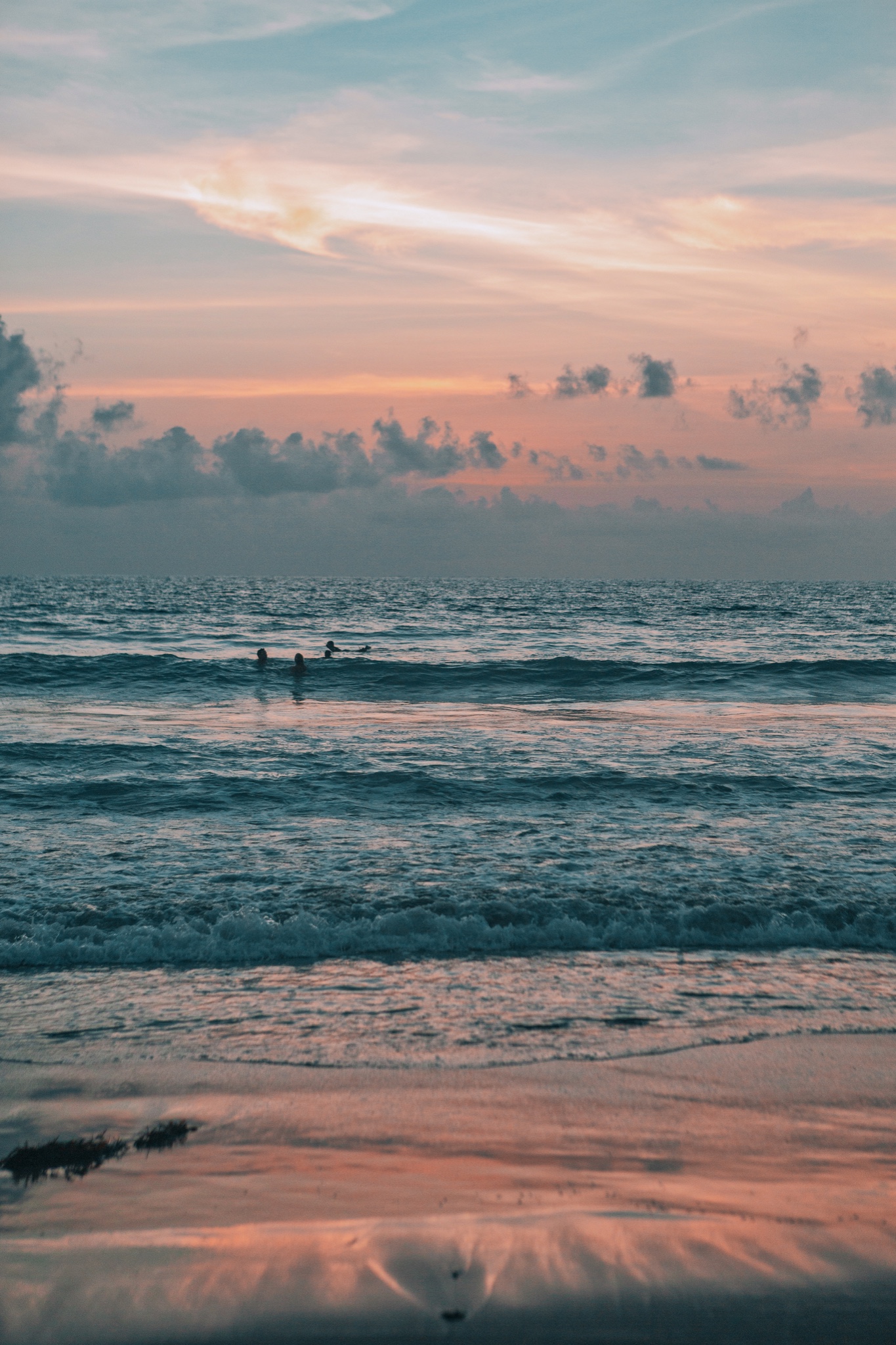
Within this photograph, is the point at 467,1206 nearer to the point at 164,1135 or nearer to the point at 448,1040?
the point at 164,1135

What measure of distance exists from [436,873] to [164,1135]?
4915mm

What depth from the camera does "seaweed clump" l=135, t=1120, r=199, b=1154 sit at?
155 inches

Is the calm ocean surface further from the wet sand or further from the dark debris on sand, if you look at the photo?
the dark debris on sand

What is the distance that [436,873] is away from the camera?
8.80m

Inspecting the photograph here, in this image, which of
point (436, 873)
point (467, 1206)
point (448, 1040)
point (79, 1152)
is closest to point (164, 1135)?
point (79, 1152)

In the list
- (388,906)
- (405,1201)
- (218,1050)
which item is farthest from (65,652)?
(405,1201)

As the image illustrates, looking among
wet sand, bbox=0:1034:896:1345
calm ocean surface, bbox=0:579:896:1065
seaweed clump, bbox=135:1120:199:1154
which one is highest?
wet sand, bbox=0:1034:896:1345

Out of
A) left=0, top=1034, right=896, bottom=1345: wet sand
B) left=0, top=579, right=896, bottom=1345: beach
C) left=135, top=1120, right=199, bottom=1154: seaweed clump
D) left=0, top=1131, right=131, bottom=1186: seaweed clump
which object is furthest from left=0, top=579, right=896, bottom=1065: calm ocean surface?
left=0, top=1131, right=131, bottom=1186: seaweed clump

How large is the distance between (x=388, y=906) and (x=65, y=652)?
87.9 feet

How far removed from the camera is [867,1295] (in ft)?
9.64

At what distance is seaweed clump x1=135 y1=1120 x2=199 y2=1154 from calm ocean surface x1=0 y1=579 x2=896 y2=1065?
74 cm

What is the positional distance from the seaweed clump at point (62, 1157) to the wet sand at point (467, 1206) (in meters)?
0.09

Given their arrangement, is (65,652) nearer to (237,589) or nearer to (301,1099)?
(301,1099)

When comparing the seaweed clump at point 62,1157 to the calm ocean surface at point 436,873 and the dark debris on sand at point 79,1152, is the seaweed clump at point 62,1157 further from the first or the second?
the calm ocean surface at point 436,873
